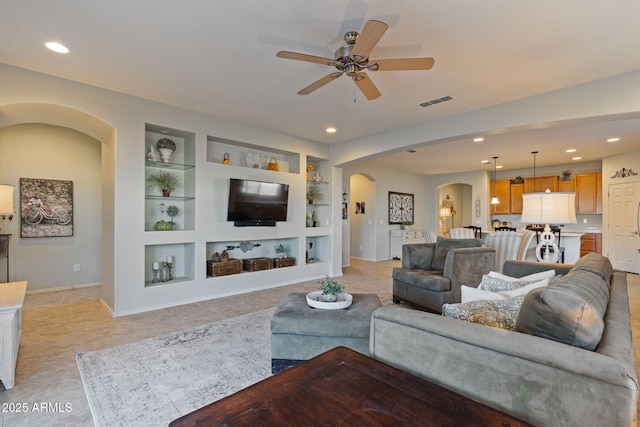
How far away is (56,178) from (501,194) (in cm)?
1015

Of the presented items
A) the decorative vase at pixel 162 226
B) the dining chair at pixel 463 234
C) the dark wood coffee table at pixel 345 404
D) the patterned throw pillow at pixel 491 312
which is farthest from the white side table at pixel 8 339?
the dining chair at pixel 463 234

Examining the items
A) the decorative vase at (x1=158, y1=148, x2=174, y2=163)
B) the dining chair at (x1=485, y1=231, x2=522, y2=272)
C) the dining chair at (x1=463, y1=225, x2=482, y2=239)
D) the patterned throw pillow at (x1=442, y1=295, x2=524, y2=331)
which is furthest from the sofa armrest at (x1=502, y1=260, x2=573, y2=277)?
the decorative vase at (x1=158, y1=148, x2=174, y2=163)

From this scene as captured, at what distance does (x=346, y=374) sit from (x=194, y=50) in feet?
9.44

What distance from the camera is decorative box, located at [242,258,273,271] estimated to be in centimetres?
498

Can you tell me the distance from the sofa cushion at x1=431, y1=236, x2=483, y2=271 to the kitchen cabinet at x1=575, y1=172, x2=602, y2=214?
5.25m

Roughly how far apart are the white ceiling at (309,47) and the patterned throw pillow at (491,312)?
1.98 metres

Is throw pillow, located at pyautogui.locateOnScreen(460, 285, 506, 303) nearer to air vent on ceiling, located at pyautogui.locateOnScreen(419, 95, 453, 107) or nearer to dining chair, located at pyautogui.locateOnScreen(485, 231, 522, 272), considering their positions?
air vent on ceiling, located at pyautogui.locateOnScreen(419, 95, 453, 107)

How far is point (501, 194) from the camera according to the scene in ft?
28.5

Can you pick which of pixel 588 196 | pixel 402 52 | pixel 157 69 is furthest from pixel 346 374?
pixel 588 196

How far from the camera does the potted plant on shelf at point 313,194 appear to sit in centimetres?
604

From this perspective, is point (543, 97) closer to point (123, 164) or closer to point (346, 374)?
point (346, 374)

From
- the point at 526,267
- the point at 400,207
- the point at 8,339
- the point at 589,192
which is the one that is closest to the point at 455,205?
the point at 400,207

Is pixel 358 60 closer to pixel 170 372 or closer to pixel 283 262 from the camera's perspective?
pixel 170 372

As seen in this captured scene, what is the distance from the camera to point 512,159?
7.08 m
